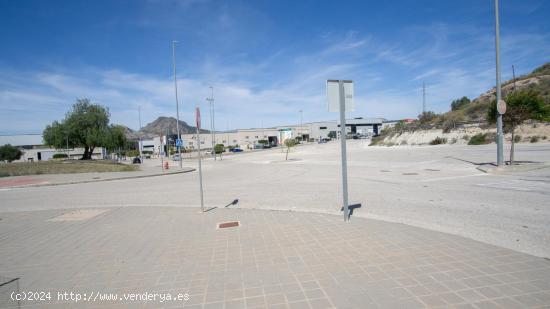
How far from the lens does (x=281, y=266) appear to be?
13.7 feet

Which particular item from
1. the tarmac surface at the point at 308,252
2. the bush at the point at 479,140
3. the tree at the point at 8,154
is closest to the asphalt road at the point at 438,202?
the tarmac surface at the point at 308,252

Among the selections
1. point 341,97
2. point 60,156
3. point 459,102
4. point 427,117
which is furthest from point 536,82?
point 60,156

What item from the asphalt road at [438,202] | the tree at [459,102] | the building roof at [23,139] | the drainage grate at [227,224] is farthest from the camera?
the building roof at [23,139]

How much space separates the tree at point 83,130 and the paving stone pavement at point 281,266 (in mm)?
42145

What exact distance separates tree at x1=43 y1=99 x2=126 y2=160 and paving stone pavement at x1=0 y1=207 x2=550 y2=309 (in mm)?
42145

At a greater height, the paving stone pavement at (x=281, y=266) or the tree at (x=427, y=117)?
the tree at (x=427, y=117)

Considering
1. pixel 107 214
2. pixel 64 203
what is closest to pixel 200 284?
pixel 107 214

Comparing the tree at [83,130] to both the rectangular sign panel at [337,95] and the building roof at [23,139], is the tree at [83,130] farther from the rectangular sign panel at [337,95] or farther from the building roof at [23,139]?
the building roof at [23,139]

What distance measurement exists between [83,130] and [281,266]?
48.9m

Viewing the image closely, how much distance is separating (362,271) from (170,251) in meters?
3.20

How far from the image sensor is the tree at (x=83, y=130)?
42.4m

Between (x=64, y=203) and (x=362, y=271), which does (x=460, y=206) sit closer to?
(x=362, y=271)

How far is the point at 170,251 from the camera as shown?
198 inches

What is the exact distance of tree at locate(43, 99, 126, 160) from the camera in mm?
42375
